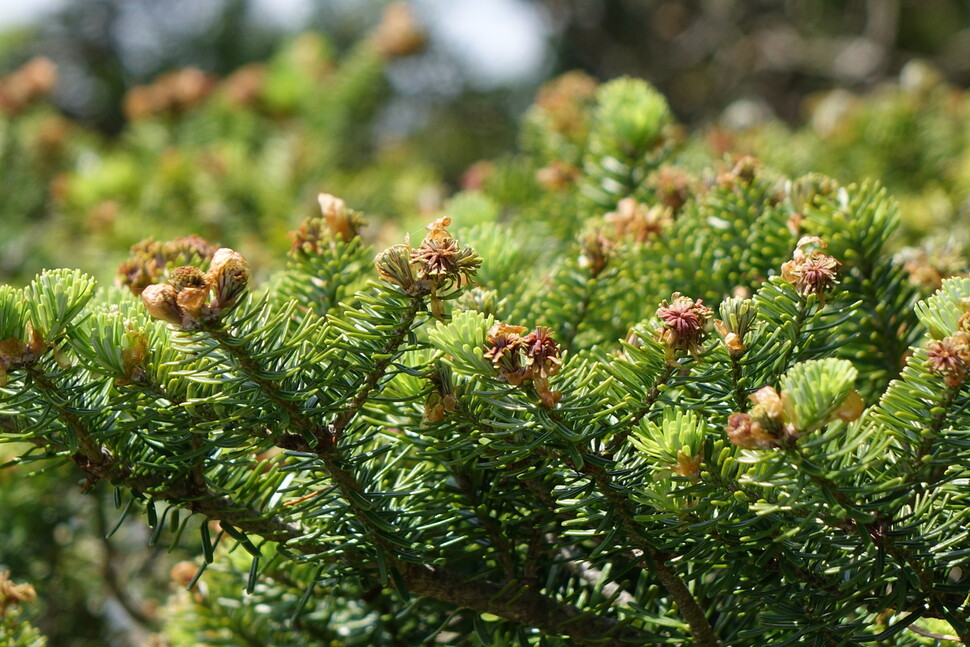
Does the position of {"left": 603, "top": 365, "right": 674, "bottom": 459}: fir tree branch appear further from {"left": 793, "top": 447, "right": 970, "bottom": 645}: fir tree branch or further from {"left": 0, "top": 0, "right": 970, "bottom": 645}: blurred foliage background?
{"left": 0, "top": 0, "right": 970, "bottom": 645}: blurred foliage background

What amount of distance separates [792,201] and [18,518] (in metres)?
0.86

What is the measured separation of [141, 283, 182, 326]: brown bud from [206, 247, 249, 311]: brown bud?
0.06ft

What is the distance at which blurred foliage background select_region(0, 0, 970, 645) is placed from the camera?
3.56ft

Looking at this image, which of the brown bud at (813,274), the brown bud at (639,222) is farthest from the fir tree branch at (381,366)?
the brown bud at (639,222)

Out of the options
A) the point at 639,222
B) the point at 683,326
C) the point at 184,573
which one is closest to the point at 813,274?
the point at 683,326

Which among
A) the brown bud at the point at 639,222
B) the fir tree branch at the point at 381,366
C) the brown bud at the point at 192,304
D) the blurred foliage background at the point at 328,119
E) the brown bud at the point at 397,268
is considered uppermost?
the blurred foliage background at the point at 328,119

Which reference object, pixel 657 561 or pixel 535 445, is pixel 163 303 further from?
pixel 657 561

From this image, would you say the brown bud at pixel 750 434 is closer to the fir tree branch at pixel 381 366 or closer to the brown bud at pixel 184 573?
the fir tree branch at pixel 381 366

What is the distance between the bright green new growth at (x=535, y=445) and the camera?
0.46 m

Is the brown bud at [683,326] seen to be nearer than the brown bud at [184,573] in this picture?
Yes

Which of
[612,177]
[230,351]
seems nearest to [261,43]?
[612,177]

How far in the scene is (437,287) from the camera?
0.47 m

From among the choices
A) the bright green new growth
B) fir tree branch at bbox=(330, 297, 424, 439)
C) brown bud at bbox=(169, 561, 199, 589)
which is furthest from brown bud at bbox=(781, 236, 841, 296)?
brown bud at bbox=(169, 561, 199, 589)

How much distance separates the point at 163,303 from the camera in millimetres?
447
